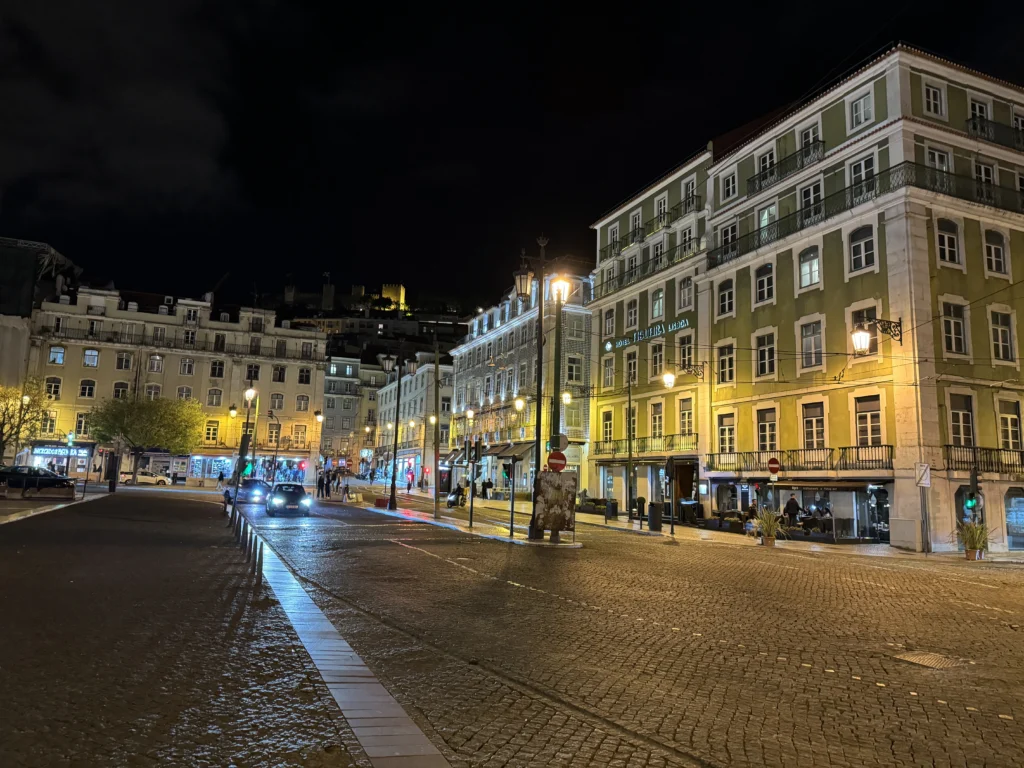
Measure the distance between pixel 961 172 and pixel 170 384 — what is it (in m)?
66.6

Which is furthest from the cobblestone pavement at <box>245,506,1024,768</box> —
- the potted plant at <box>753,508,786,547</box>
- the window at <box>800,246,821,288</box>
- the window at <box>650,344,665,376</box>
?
the window at <box>650,344,665,376</box>

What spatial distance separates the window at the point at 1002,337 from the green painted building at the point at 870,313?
0.08 m

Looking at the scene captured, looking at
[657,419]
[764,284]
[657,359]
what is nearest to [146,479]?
[657,419]

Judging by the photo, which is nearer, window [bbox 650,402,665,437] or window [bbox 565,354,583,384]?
window [bbox 650,402,665,437]

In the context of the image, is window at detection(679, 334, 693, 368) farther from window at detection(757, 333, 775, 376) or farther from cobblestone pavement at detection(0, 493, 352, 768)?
cobblestone pavement at detection(0, 493, 352, 768)

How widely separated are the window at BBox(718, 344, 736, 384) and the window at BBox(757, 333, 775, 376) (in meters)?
1.68

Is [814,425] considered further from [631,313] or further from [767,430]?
[631,313]

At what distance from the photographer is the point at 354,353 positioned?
107 metres

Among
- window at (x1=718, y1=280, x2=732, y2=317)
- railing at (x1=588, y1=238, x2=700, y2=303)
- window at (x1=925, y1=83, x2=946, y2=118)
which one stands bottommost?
window at (x1=718, y1=280, x2=732, y2=317)

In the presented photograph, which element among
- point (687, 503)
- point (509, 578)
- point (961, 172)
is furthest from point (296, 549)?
point (961, 172)

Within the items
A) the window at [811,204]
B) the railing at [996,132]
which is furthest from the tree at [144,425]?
the railing at [996,132]

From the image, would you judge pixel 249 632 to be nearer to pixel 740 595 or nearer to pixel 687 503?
pixel 740 595

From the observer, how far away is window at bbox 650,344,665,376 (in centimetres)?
3922

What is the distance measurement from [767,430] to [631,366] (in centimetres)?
1161
